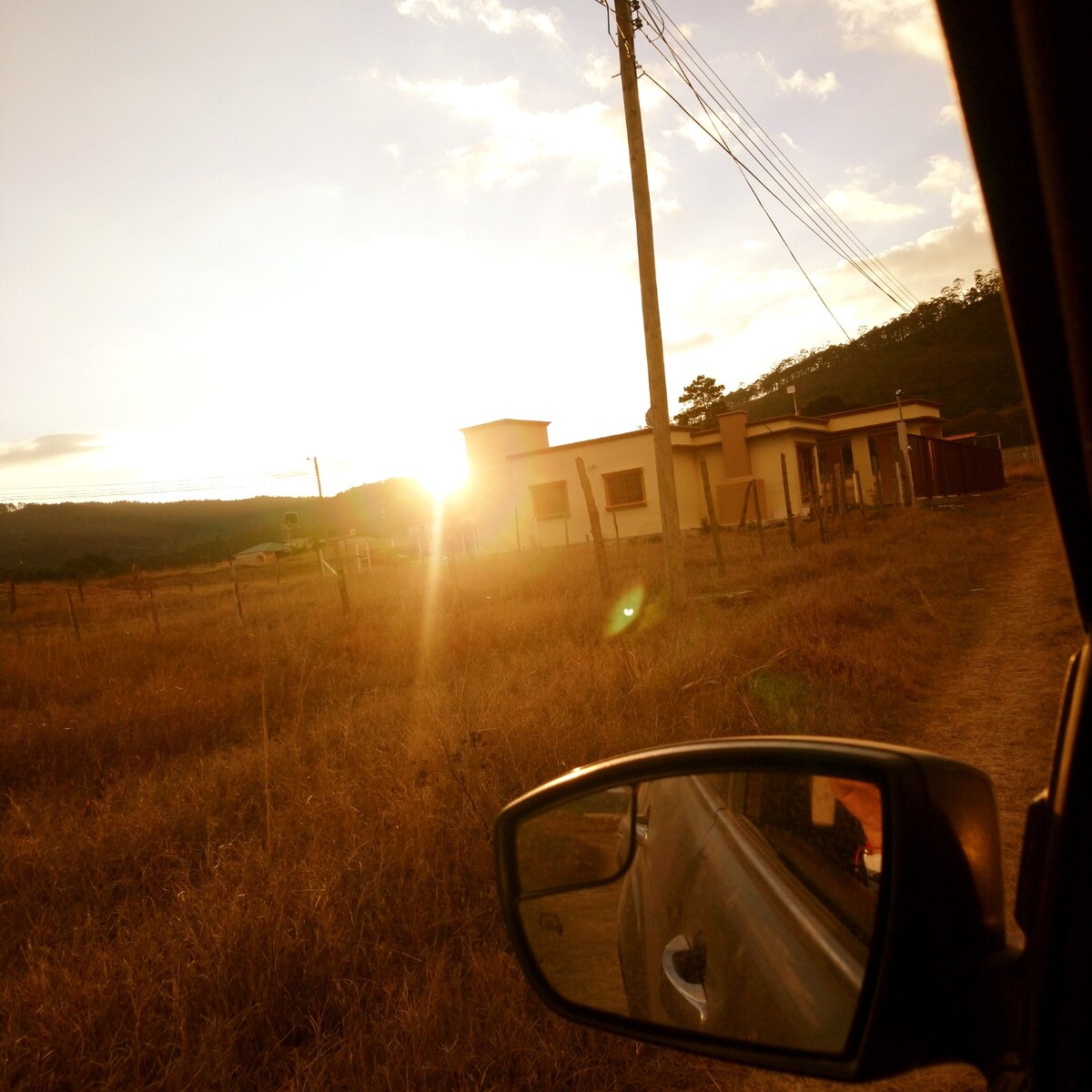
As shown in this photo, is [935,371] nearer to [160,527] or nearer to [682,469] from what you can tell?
[682,469]

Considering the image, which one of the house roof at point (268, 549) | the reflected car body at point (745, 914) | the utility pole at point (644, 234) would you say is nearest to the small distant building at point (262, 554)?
the house roof at point (268, 549)

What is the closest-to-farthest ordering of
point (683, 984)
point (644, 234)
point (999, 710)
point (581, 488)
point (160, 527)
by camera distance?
1. point (683, 984)
2. point (999, 710)
3. point (644, 234)
4. point (581, 488)
5. point (160, 527)

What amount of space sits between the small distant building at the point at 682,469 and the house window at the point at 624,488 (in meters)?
0.03

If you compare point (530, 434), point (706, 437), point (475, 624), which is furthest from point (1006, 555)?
point (530, 434)

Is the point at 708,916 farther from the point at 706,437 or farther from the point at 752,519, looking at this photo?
the point at 706,437

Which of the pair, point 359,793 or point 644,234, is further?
point 644,234

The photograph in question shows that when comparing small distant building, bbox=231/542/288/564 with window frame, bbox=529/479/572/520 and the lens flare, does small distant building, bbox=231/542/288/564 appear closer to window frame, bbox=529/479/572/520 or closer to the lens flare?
window frame, bbox=529/479/572/520

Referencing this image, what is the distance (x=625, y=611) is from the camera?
9.66 metres

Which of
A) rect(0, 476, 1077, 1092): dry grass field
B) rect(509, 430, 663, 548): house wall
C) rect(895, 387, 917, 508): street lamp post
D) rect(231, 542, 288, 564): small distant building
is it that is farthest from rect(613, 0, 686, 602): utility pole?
rect(231, 542, 288, 564): small distant building

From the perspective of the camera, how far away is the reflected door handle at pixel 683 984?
1205 millimetres

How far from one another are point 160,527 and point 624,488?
77526mm

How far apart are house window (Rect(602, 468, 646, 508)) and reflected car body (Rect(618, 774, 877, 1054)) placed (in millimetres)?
26360

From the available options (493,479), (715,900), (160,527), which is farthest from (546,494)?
(160,527)

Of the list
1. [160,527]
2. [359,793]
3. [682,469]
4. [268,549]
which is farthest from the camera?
[160,527]
